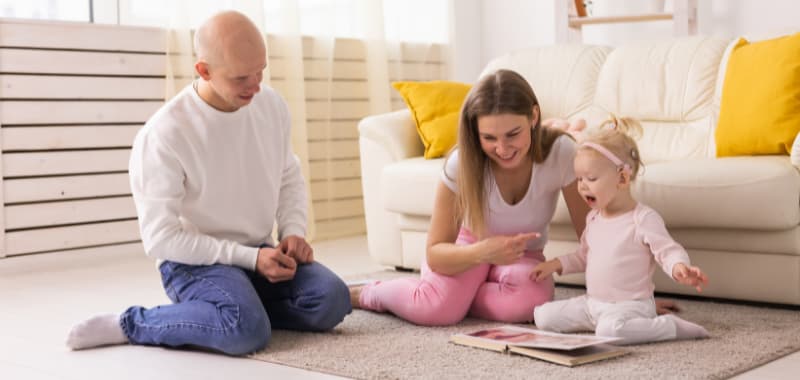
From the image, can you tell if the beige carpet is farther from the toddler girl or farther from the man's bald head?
the man's bald head

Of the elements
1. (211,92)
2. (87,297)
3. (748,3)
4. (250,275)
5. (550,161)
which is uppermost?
(748,3)

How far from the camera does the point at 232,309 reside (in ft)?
6.38

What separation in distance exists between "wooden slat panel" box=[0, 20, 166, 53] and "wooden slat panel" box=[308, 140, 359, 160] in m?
0.83

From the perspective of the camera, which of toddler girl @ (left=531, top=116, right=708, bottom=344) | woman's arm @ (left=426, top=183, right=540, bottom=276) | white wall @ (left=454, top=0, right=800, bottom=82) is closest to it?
toddler girl @ (left=531, top=116, right=708, bottom=344)

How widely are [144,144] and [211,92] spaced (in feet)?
0.61

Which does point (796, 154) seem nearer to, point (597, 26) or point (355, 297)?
point (355, 297)

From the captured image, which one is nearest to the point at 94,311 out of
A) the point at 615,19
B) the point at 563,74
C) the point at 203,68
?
the point at 203,68

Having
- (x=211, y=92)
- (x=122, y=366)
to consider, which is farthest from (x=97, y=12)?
(x=122, y=366)

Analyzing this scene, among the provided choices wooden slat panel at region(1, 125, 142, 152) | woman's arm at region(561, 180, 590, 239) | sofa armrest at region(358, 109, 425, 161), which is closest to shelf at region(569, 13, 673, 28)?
sofa armrest at region(358, 109, 425, 161)

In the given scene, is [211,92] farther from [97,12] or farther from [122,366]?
[97,12]

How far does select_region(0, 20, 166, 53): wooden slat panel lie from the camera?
337cm

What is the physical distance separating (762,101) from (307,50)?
2.16 metres

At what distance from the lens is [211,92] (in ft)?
6.85

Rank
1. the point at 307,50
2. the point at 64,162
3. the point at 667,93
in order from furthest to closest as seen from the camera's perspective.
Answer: the point at 307,50 → the point at 64,162 → the point at 667,93
